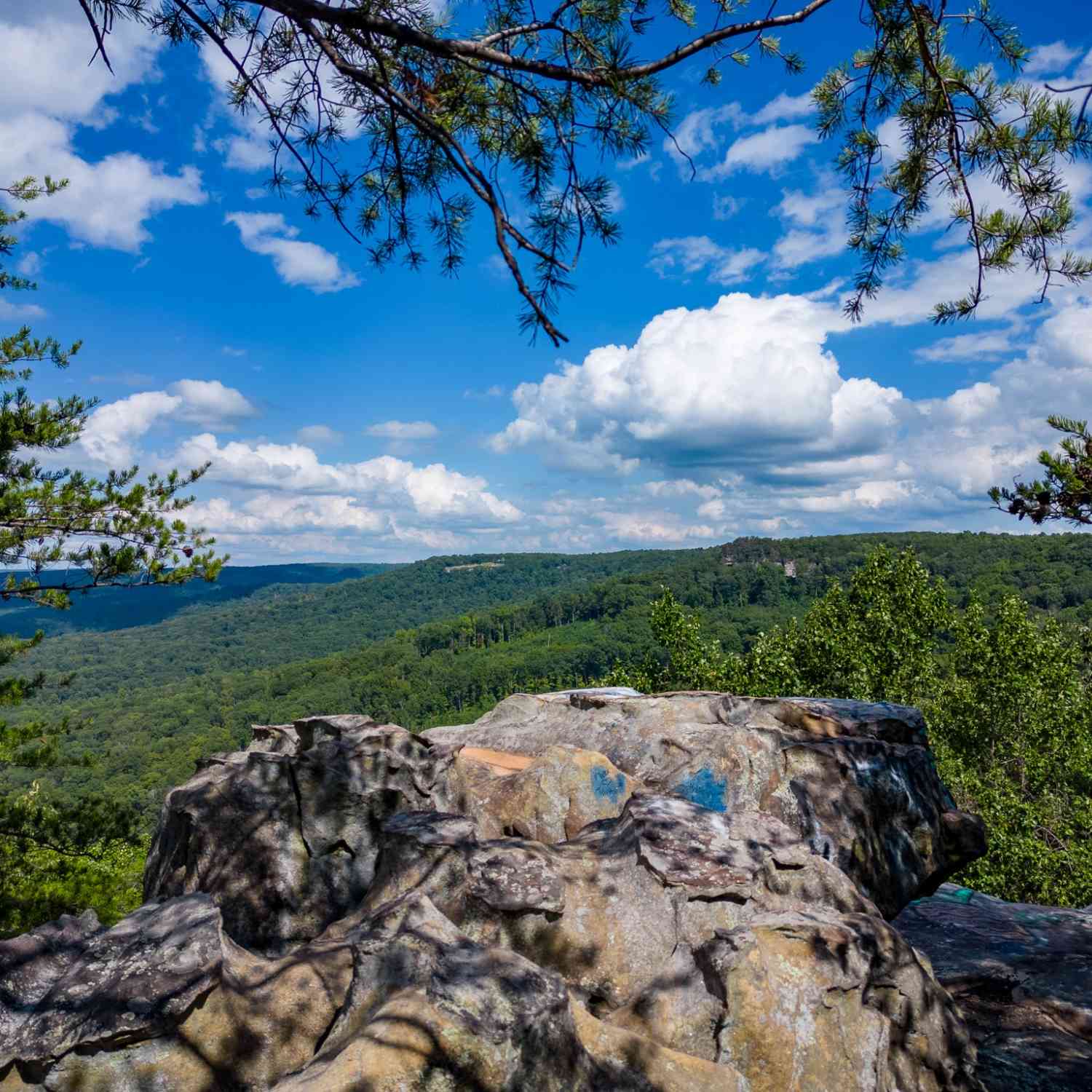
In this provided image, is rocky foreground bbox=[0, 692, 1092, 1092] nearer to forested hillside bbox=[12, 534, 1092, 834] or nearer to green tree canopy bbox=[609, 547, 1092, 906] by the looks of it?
green tree canopy bbox=[609, 547, 1092, 906]

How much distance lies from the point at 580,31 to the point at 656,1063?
626cm

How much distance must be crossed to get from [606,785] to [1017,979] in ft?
14.2

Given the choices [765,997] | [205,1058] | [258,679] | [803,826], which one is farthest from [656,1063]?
[258,679]

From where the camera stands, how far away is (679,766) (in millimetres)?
8391

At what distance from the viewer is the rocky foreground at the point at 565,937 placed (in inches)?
145

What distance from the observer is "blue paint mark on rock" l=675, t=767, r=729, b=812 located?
7.87 metres

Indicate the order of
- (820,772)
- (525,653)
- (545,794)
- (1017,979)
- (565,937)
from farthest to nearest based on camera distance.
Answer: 1. (525,653)
2. (820,772)
3. (545,794)
4. (1017,979)
5. (565,937)

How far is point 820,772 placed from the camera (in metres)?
8.16

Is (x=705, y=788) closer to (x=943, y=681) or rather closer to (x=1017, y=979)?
(x=1017, y=979)

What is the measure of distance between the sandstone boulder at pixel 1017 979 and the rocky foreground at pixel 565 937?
0.11 feet

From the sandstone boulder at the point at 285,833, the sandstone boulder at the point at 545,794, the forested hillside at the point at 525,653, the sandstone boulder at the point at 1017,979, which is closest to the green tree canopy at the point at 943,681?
the sandstone boulder at the point at 1017,979

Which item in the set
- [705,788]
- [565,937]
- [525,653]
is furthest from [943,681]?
[525,653]

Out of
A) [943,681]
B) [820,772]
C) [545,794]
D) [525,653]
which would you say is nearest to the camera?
[545,794]

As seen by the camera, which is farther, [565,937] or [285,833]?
[285,833]
